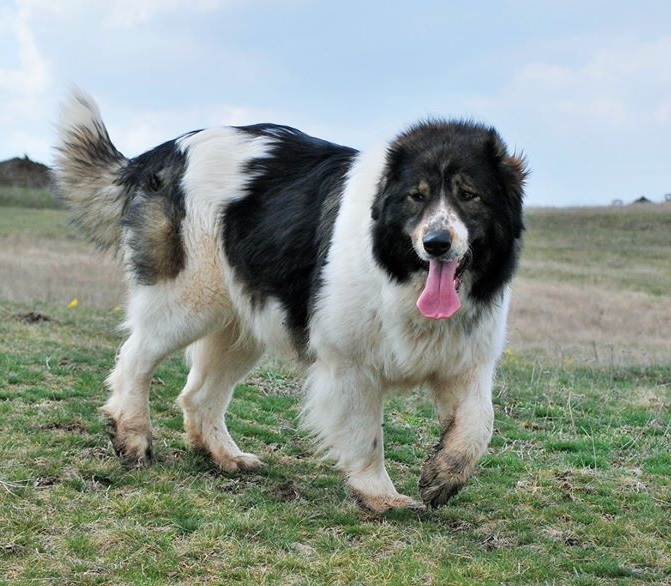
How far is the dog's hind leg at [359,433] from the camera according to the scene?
5.20 m

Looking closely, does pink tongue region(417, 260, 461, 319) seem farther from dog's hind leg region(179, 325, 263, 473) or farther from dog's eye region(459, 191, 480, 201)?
dog's hind leg region(179, 325, 263, 473)

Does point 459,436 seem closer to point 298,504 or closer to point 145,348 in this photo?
point 298,504

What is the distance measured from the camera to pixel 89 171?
6.39 m

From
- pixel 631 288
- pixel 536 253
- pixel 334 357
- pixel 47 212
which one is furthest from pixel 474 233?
pixel 47 212

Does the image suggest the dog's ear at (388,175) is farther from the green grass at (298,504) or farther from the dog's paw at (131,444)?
the dog's paw at (131,444)

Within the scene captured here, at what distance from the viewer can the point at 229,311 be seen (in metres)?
5.96

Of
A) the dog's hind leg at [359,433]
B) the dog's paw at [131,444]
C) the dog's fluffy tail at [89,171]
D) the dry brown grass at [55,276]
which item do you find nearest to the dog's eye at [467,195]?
the dog's hind leg at [359,433]

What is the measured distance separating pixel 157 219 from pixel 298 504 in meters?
2.06

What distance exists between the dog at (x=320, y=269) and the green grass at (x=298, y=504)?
0.33m

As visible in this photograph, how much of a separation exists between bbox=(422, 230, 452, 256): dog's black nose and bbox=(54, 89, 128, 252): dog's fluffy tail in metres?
2.66

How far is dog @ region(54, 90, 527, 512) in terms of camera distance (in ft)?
15.9

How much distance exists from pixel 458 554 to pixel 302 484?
146 cm

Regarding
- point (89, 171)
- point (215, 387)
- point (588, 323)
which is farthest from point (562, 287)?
point (89, 171)

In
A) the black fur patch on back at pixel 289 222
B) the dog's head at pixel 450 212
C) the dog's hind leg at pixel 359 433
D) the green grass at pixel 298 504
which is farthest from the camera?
the black fur patch on back at pixel 289 222
